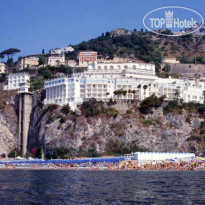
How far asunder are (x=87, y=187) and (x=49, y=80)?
235 feet

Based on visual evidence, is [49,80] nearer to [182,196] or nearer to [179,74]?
[179,74]

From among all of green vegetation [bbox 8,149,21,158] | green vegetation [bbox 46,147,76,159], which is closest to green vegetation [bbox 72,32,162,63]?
green vegetation [bbox 8,149,21,158]

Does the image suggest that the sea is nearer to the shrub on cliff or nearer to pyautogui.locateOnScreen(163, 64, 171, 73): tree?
the shrub on cliff

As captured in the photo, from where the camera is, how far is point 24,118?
11288 centimetres

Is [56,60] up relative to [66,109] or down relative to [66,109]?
up

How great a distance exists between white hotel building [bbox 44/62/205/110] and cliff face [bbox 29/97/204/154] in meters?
5.03

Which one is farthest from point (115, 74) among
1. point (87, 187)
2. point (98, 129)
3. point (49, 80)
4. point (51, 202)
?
point (51, 202)

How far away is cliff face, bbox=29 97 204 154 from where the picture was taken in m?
98.1

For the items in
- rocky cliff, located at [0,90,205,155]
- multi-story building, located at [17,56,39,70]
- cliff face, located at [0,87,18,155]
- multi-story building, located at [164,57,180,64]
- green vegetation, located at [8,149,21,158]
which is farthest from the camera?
multi-story building, located at [164,57,180,64]

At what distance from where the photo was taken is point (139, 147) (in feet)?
319

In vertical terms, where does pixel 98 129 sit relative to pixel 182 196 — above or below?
above

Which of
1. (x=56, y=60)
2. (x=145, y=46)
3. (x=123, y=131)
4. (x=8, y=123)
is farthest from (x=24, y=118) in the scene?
(x=145, y=46)

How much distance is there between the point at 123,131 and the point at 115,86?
1407 cm

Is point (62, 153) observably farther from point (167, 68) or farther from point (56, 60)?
point (167, 68)
